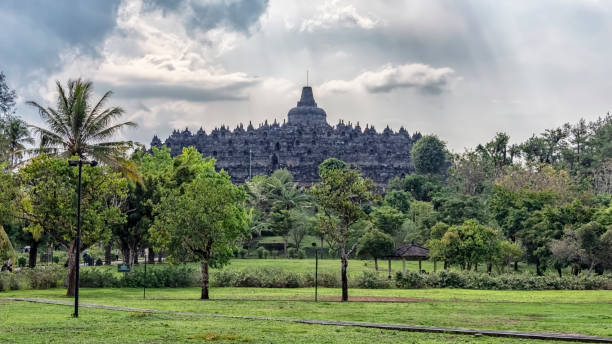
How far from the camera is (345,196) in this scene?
117ft

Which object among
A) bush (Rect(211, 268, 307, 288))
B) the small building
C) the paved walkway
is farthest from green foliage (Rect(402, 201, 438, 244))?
the paved walkway

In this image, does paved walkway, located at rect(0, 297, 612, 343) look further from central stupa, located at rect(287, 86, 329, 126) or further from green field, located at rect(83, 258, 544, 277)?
central stupa, located at rect(287, 86, 329, 126)

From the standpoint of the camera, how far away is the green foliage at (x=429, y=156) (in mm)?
127062

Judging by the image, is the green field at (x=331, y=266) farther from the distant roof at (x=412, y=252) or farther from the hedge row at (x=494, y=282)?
the hedge row at (x=494, y=282)

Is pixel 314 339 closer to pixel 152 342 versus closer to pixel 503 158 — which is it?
pixel 152 342

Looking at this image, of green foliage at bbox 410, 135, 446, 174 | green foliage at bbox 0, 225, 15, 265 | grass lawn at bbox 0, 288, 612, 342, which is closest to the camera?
grass lawn at bbox 0, 288, 612, 342

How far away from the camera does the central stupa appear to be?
16425 centimetres

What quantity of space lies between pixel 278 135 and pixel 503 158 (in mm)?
51591

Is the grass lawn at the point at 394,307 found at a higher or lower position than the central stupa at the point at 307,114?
lower

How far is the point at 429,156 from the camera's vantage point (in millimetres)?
127125

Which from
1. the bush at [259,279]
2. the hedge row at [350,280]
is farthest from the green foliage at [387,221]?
the bush at [259,279]

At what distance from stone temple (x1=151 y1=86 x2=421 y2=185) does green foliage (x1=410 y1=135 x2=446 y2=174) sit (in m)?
15.0

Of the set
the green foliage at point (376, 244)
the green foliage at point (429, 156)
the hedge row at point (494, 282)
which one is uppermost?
the green foliage at point (429, 156)

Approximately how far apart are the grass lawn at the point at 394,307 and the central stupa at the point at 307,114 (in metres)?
122
